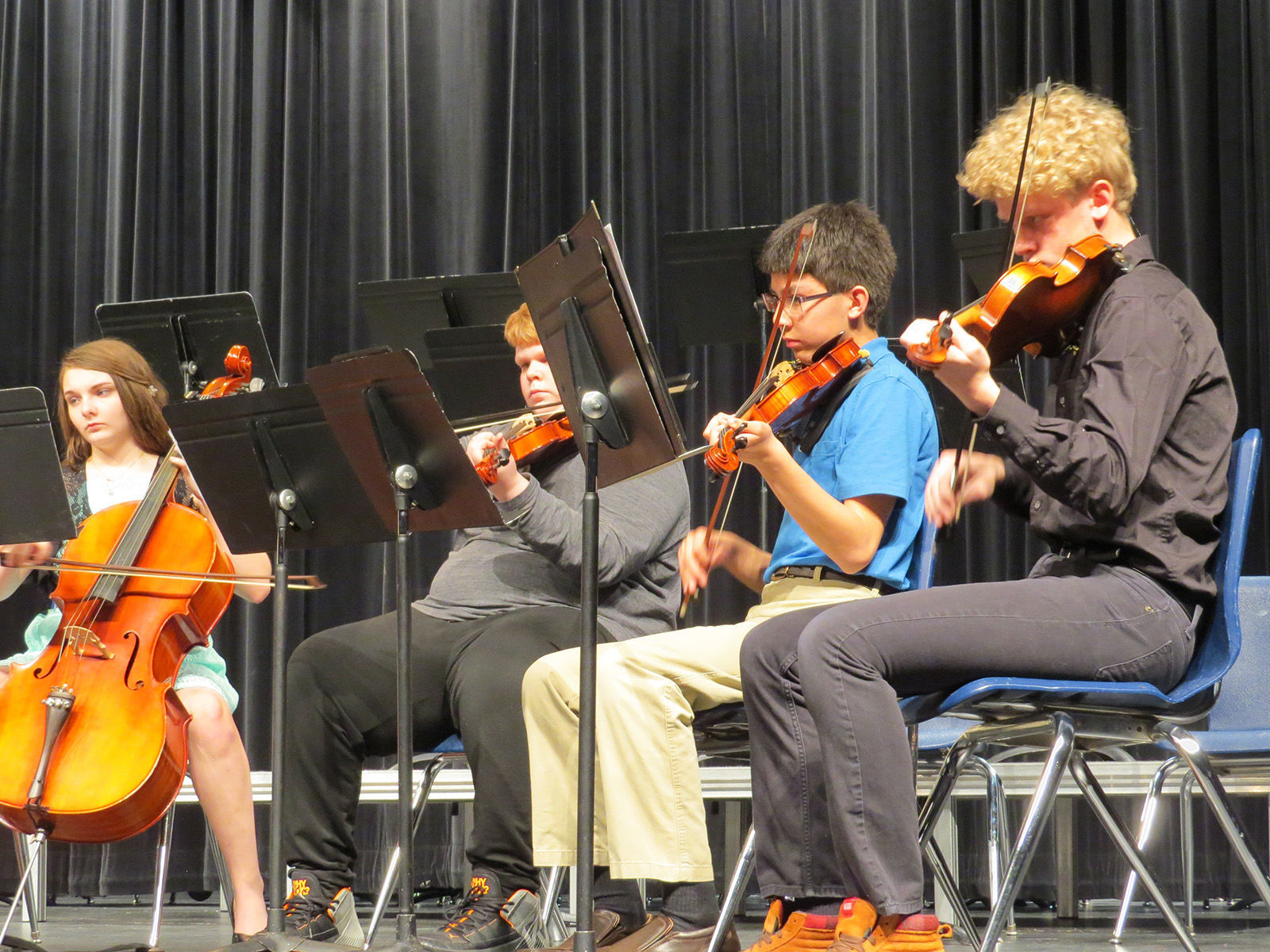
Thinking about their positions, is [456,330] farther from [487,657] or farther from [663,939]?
[663,939]

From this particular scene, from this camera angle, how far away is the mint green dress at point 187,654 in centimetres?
254

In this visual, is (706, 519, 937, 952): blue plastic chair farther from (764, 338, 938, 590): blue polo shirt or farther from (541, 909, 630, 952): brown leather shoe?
(541, 909, 630, 952): brown leather shoe

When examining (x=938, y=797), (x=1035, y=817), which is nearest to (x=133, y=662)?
(x=938, y=797)

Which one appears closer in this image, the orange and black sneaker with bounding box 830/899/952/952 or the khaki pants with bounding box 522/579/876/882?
the orange and black sneaker with bounding box 830/899/952/952

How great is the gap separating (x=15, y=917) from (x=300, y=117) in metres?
2.36

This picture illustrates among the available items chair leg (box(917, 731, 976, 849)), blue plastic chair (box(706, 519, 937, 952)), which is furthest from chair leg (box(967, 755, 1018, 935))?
chair leg (box(917, 731, 976, 849))

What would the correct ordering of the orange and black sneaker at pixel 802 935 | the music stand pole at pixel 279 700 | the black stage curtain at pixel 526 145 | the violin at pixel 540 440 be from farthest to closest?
the black stage curtain at pixel 526 145 → the violin at pixel 540 440 → the music stand pole at pixel 279 700 → the orange and black sneaker at pixel 802 935

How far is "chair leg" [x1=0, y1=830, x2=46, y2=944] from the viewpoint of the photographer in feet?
7.70

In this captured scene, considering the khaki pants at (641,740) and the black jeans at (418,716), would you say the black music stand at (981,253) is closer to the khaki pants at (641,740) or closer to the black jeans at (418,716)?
the khaki pants at (641,740)

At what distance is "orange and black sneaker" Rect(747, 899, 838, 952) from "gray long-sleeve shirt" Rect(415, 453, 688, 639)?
0.66 m

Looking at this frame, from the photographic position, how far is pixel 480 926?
209 cm

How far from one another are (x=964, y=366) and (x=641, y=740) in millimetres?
693

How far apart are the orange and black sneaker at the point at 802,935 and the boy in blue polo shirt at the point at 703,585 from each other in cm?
20

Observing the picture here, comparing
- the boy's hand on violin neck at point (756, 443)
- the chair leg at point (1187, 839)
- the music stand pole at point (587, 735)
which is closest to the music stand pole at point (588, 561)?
the music stand pole at point (587, 735)
